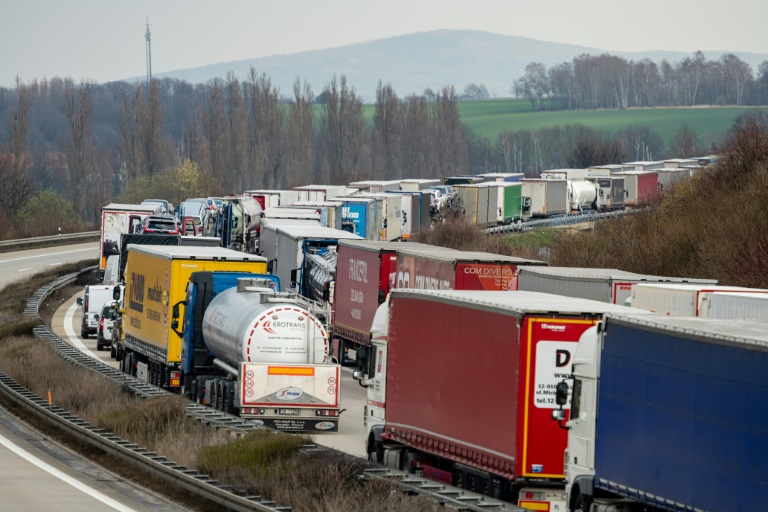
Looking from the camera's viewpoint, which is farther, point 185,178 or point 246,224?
point 185,178

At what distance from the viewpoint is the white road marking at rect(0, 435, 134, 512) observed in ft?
61.8

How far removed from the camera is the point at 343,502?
16.4 meters

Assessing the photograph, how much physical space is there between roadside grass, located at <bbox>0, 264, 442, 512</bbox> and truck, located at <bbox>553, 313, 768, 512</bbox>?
193 centimetres

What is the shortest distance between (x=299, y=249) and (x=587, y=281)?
48.3 feet

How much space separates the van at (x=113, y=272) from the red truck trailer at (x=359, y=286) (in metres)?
10.2

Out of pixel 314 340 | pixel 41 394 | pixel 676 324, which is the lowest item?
pixel 41 394

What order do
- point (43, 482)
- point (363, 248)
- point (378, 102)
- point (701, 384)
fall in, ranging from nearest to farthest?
point (701, 384)
point (43, 482)
point (363, 248)
point (378, 102)

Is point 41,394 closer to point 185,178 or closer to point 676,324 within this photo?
point 676,324

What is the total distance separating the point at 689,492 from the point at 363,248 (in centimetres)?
2548

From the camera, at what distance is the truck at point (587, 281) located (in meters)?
29.0

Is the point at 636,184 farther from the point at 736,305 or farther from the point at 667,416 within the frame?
the point at 667,416

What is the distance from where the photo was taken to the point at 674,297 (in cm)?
2481

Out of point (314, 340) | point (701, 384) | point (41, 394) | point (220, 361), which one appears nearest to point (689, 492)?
point (701, 384)

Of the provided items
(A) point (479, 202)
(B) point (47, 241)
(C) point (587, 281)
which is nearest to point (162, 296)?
(C) point (587, 281)
